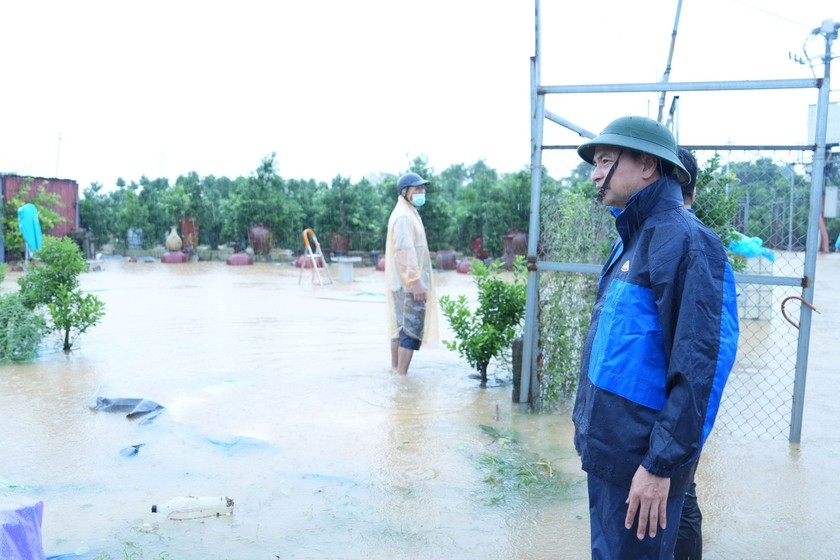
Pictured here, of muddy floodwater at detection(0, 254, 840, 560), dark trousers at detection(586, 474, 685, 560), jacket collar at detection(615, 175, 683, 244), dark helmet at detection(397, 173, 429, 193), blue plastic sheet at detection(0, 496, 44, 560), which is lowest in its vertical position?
muddy floodwater at detection(0, 254, 840, 560)

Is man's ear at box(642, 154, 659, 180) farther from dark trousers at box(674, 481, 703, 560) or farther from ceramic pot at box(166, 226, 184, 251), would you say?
ceramic pot at box(166, 226, 184, 251)

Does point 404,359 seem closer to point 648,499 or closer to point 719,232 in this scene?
point 719,232

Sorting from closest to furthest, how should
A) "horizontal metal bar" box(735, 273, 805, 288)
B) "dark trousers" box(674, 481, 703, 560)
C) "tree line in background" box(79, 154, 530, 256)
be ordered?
"dark trousers" box(674, 481, 703, 560) < "horizontal metal bar" box(735, 273, 805, 288) < "tree line in background" box(79, 154, 530, 256)

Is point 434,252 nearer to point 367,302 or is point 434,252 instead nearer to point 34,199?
point 367,302

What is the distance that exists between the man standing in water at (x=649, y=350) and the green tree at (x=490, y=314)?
388 centimetres

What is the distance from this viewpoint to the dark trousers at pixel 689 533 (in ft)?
9.39

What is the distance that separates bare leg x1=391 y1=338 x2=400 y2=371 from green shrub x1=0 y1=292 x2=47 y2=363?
143 inches

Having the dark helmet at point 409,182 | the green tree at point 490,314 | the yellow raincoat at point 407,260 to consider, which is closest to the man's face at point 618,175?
the green tree at point 490,314

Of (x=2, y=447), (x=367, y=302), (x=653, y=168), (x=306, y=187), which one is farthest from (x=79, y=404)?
(x=306, y=187)

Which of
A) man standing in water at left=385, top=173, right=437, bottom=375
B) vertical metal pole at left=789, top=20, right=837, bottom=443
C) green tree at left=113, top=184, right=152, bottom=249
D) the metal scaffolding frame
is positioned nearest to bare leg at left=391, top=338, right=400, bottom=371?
man standing in water at left=385, top=173, right=437, bottom=375

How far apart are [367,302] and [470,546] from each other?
937 centimetres

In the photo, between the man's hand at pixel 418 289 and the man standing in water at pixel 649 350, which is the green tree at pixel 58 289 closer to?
the man's hand at pixel 418 289

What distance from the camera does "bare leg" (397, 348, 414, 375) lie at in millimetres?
6926

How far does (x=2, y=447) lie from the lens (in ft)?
15.8
